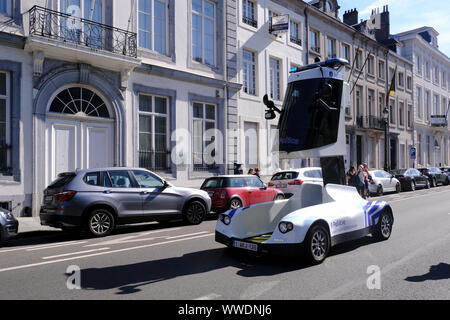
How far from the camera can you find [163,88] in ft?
52.7

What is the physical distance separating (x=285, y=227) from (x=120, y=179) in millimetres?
5255

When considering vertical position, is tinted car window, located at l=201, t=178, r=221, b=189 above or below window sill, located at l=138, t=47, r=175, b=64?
below

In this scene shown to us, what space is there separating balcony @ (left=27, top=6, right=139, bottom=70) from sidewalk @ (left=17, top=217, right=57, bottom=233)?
5323 mm

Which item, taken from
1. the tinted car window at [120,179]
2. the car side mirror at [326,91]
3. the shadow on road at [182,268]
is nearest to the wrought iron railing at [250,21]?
the tinted car window at [120,179]

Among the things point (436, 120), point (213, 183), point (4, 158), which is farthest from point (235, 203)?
point (436, 120)

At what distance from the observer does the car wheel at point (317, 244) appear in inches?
225

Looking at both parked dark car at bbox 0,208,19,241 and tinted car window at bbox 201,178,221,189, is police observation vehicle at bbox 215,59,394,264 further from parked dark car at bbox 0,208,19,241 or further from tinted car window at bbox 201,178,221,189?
tinted car window at bbox 201,178,221,189

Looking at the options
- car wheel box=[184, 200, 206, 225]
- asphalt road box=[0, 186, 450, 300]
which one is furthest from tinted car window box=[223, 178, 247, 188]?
asphalt road box=[0, 186, 450, 300]

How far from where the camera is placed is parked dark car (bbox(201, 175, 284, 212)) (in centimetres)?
1241

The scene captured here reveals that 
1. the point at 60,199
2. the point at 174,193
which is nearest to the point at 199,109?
the point at 174,193

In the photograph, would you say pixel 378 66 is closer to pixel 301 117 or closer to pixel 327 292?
pixel 301 117

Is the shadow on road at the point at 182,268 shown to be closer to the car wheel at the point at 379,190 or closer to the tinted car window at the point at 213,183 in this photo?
the tinted car window at the point at 213,183

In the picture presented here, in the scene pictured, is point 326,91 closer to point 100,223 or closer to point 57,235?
point 100,223

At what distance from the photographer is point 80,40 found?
13.4 m
